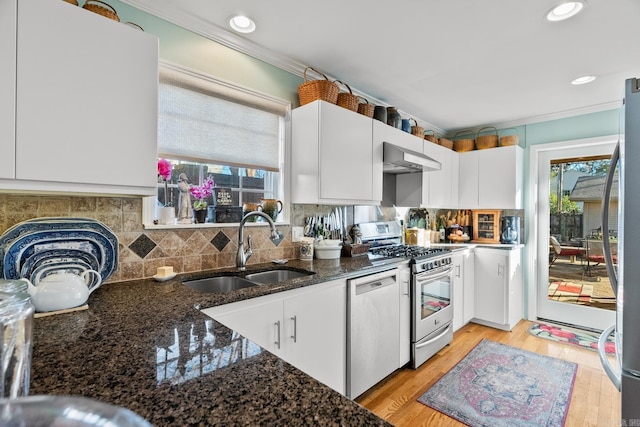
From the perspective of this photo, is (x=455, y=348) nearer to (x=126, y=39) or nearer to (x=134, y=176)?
(x=134, y=176)

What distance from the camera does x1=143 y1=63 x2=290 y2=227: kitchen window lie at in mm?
1910

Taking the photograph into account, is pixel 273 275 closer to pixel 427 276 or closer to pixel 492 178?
pixel 427 276

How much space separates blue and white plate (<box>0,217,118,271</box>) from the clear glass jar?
3.20ft

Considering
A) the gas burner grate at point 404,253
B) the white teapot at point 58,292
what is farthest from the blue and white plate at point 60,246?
the gas burner grate at point 404,253

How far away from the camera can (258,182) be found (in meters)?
2.41

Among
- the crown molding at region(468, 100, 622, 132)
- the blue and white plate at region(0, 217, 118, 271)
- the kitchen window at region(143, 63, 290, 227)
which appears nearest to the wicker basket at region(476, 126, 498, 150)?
the crown molding at region(468, 100, 622, 132)

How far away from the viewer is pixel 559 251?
12.2 feet

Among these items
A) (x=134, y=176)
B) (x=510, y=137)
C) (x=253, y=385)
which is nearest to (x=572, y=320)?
(x=510, y=137)

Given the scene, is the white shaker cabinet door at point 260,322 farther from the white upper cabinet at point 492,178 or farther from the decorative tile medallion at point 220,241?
the white upper cabinet at point 492,178

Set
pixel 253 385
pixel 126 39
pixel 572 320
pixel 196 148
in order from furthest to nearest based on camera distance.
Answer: pixel 572 320 < pixel 196 148 < pixel 126 39 < pixel 253 385

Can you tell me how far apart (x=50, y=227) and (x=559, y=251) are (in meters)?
4.68

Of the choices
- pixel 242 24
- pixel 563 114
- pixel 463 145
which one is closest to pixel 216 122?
pixel 242 24

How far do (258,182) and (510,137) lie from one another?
3.08 metres

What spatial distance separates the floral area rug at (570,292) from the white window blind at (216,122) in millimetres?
3634
